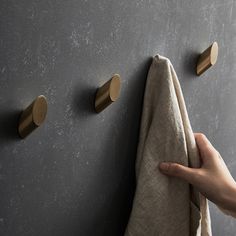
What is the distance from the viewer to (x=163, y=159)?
70cm

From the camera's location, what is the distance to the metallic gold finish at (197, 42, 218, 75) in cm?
79

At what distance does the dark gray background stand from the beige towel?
0.8 inches

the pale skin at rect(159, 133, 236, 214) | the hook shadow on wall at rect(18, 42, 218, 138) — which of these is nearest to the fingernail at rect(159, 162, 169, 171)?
the pale skin at rect(159, 133, 236, 214)

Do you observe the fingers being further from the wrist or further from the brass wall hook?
the brass wall hook

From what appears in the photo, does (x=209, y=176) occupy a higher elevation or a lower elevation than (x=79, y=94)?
lower

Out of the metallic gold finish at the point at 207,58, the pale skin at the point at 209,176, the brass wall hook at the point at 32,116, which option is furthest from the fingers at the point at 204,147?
the brass wall hook at the point at 32,116

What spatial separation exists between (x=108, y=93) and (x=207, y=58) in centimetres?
23

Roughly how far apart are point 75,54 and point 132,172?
21 centimetres

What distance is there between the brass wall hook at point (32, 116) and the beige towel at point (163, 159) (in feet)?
0.64

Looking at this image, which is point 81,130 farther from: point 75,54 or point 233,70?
point 233,70

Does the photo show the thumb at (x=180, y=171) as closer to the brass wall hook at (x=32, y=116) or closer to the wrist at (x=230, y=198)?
the wrist at (x=230, y=198)

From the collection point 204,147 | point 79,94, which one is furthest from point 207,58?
point 79,94

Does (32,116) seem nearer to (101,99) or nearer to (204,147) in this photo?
(101,99)

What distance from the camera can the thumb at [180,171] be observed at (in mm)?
681
